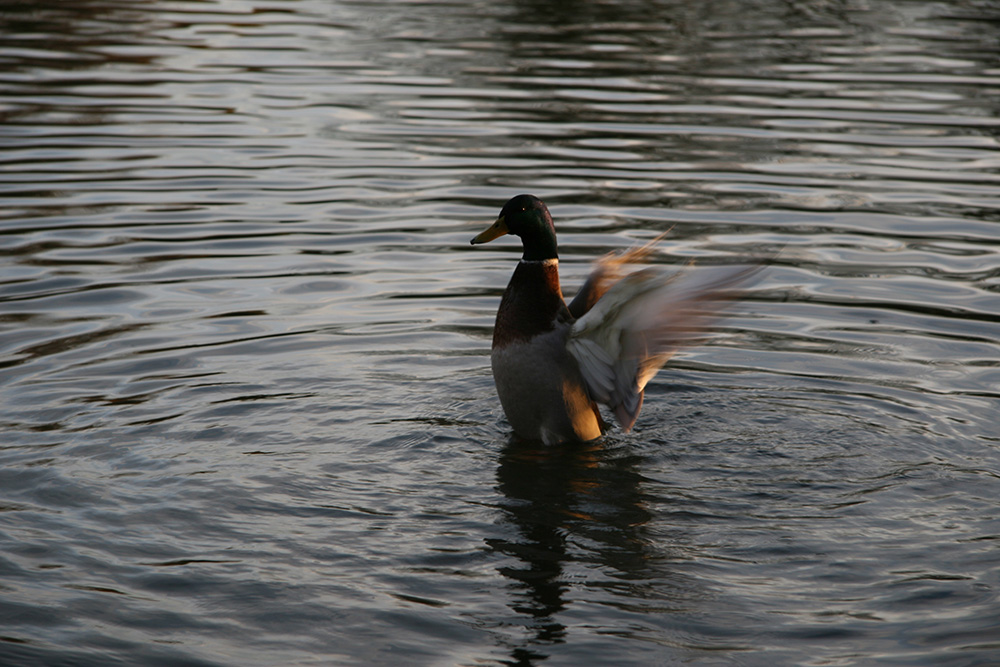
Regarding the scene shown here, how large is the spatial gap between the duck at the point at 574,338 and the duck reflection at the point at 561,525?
7.4 inches

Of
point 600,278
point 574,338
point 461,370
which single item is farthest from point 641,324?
point 461,370

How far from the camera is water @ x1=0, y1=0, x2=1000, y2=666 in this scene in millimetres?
4184

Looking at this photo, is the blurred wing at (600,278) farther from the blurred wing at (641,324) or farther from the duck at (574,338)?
the blurred wing at (641,324)

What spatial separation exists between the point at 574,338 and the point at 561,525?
96cm

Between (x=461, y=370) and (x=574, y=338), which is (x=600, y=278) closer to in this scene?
(x=574, y=338)

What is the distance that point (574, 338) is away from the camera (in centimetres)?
548

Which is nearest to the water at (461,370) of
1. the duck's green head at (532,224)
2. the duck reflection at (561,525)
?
the duck reflection at (561,525)

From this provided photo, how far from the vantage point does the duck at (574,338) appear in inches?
197

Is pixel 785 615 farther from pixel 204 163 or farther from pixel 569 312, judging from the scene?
pixel 204 163

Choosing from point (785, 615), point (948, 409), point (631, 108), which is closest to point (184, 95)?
point (631, 108)

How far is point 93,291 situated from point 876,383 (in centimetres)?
476

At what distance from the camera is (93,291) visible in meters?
7.62

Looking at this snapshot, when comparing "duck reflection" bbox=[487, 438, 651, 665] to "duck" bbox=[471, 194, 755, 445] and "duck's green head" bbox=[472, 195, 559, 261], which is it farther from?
"duck's green head" bbox=[472, 195, 559, 261]

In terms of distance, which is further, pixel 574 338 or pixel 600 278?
pixel 600 278
